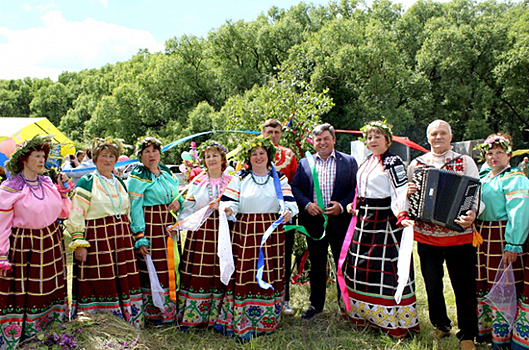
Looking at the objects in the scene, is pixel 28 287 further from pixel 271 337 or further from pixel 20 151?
pixel 271 337

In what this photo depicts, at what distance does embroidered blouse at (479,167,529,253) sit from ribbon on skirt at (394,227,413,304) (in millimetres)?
742

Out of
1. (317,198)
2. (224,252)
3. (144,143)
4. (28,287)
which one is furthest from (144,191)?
(317,198)

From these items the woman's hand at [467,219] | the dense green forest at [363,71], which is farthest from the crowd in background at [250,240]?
the dense green forest at [363,71]

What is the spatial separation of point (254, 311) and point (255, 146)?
1.70 meters

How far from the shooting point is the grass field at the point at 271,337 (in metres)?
3.56

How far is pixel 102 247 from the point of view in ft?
12.5

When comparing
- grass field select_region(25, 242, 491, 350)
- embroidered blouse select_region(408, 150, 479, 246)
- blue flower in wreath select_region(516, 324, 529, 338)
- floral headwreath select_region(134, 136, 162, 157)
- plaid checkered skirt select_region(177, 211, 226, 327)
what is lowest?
grass field select_region(25, 242, 491, 350)

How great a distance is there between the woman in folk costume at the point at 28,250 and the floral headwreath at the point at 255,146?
188 cm

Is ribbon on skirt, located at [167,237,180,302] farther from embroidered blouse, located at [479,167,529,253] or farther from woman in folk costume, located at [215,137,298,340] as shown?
embroidered blouse, located at [479,167,529,253]

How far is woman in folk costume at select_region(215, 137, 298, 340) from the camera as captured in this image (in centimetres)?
398

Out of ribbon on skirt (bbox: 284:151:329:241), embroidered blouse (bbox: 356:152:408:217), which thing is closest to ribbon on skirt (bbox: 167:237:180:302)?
ribbon on skirt (bbox: 284:151:329:241)

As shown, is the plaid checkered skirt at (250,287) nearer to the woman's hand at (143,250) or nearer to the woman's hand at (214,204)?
the woman's hand at (214,204)

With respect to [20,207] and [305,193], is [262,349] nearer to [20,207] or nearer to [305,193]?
[305,193]

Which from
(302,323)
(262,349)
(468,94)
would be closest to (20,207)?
(262,349)
